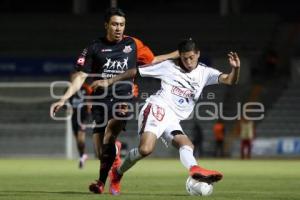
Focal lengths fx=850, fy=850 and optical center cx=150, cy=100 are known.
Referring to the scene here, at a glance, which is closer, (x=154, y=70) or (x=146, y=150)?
(x=146, y=150)

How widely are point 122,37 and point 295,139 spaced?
20.4 m

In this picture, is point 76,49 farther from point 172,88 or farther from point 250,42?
point 172,88

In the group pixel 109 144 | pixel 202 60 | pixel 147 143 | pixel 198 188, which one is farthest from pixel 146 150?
pixel 202 60

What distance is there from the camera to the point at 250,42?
3338 centimetres

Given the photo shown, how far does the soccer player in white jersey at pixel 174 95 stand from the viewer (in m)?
9.34

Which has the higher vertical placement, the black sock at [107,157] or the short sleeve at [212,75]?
the short sleeve at [212,75]

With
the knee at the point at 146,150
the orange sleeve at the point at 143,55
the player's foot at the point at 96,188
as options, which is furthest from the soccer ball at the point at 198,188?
the orange sleeve at the point at 143,55

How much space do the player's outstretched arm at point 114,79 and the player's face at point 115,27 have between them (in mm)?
549

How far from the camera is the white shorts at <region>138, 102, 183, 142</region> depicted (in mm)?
9406

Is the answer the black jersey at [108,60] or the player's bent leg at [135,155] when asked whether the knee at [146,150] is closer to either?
the player's bent leg at [135,155]

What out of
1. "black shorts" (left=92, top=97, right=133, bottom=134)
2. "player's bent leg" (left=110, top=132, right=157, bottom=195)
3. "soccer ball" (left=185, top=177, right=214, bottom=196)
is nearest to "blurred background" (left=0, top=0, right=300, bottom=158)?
"black shorts" (left=92, top=97, right=133, bottom=134)

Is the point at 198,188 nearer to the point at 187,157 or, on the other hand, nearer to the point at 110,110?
the point at 187,157

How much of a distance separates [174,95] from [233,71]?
725mm

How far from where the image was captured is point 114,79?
30.7ft
